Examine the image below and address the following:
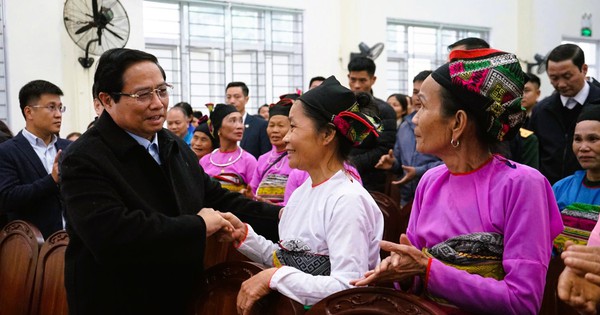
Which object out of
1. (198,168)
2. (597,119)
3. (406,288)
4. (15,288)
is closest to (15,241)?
(15,288)

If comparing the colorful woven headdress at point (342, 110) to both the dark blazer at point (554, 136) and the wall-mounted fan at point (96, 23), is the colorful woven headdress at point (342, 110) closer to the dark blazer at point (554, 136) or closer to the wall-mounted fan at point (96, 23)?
the dark blazer at point (554, 136)

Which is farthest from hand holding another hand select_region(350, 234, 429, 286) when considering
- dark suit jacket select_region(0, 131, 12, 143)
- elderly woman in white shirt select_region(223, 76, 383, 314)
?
dark suit jacket select_region(0, 131, 12, 143)

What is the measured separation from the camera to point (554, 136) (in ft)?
11.0

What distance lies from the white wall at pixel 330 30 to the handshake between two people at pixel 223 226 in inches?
225

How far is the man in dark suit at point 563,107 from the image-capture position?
3230mm

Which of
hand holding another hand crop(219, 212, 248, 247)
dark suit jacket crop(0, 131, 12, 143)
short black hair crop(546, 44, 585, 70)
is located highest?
short black hair crop(546, 44, 585, 70)

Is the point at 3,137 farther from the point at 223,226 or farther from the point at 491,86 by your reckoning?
the point at 491,86

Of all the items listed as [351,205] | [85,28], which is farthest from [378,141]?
[85,28]

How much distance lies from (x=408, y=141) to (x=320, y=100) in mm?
2104

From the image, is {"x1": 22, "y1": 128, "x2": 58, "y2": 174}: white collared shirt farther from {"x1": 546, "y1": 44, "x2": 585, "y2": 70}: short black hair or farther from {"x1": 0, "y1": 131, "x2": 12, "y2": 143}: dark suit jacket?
{"x1": 546, "y1": 44, "x2": 585, "y2": 70}: short black hair

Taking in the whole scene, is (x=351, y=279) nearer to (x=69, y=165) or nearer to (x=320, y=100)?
(x=320, y=100)

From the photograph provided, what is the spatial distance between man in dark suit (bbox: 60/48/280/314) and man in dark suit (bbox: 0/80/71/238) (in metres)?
1.38

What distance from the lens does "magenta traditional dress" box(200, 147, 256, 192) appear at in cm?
370

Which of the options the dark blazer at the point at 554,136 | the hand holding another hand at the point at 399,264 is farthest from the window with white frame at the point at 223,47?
the hand holding another hand at the point at 399,264
